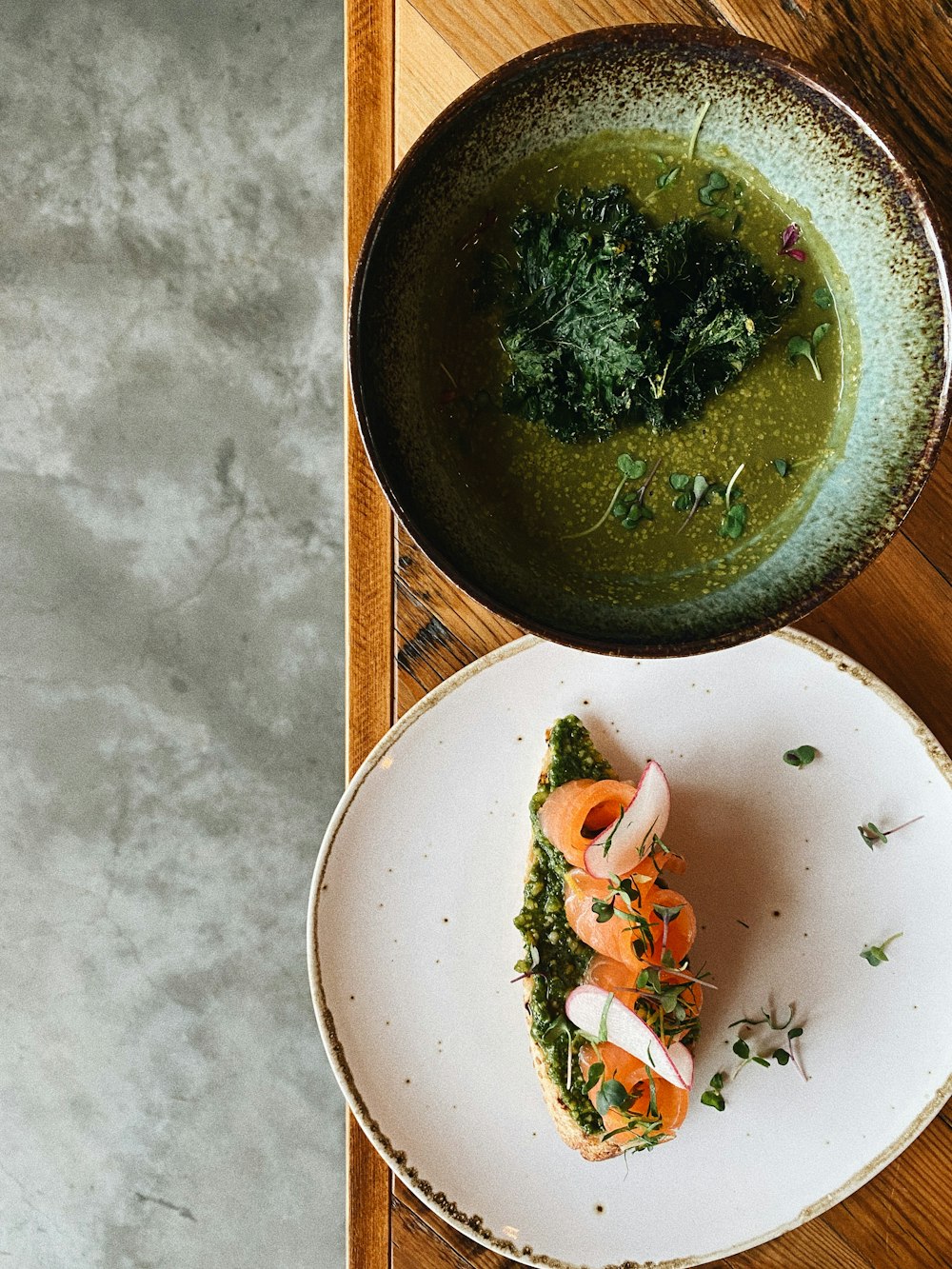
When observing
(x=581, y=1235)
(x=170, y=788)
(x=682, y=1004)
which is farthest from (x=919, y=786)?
(x=170, y=788)

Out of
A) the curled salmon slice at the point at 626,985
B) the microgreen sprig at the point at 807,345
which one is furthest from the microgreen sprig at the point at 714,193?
the curled salmon slice at the point at 626,985

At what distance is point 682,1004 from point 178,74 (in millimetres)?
1768

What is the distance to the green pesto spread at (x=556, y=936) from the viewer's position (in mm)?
1082

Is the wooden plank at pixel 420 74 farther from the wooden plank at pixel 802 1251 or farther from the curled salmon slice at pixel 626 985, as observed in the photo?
the wooden plank at pixel 802 1251

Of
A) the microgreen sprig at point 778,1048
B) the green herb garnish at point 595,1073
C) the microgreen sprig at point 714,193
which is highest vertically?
the microgreen sprig at point 714,193

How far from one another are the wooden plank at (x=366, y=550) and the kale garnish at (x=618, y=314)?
196mm

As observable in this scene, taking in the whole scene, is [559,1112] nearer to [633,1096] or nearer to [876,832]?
[633,1096]

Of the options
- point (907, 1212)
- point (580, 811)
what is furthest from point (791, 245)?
point (907, 1212)

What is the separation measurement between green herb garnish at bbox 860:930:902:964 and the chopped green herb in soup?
0.45 metres

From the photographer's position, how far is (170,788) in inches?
73.1

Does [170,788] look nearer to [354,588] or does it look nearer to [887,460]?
[354,588]

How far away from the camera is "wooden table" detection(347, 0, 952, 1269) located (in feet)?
3.24

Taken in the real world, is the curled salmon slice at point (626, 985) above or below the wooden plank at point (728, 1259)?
above

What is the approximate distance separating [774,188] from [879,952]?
784 mm
